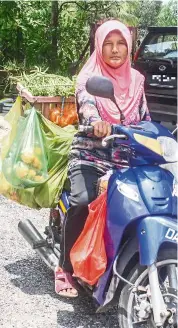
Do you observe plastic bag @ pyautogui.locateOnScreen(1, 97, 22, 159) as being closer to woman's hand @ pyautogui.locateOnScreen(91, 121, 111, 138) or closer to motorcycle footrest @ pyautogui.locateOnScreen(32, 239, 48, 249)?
motorcycle footrest @ pyautogui.locateOnScreen(32, 239, 48, 249)

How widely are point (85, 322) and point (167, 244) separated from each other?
35.3 inches

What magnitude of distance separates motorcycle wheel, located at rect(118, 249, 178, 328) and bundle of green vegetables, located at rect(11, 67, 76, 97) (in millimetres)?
2434

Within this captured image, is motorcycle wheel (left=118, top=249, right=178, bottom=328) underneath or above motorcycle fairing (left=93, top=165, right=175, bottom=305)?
underneath

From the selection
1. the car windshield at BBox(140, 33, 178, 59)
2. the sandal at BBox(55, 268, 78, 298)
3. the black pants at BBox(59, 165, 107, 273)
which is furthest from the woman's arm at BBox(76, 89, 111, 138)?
the car windshield at BBox(140, 33, 178, 59)

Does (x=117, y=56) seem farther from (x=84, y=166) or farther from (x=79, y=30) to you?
(x=79, y=30)

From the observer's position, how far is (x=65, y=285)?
3.08 m

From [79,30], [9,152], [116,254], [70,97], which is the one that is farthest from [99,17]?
[116,254]

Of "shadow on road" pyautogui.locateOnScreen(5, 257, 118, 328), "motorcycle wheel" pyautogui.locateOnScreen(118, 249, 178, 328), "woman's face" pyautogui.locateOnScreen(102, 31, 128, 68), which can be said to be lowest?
"shadow on road" pyautogui.locateOnScreen(5, 257, 118, 328)

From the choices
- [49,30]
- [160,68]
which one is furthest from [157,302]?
[49,30]

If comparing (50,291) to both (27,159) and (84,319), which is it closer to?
(84,319)

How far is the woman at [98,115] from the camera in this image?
288 cm

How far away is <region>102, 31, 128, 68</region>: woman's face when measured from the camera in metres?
2.97

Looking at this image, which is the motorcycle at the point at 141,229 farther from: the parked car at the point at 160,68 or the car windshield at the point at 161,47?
the car windshield at the point at 161,47

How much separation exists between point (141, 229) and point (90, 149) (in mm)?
722
